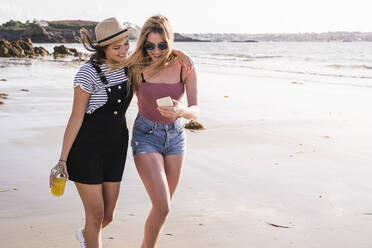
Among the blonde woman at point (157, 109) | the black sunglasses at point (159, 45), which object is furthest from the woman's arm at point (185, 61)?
the black sunglasses at point (159, 45)

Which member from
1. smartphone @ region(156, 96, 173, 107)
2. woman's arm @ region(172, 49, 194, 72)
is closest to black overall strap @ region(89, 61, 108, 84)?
smartphone @ region(156, 96, 173, 107)

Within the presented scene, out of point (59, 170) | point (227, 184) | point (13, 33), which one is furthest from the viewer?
point (13, 33)

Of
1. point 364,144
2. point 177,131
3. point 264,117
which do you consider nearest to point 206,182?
point 177,131

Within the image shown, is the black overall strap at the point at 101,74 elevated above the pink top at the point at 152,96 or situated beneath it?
elevated above

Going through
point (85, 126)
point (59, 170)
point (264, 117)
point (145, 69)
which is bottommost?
point (264, 117)

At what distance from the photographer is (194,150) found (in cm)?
690

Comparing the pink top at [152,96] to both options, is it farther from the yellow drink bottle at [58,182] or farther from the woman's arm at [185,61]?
the yellow drink bottle at [58,182]

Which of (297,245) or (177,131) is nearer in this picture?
(177,131)

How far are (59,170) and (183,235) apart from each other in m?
1.51

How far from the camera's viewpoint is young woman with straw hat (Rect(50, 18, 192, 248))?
2965 millimetres

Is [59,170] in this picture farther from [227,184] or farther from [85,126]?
[227,184]

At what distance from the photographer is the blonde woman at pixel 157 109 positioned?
10.7 feet

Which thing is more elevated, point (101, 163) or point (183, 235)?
point (101, 163)

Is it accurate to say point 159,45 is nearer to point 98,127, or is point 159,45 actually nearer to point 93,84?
point 93,84
